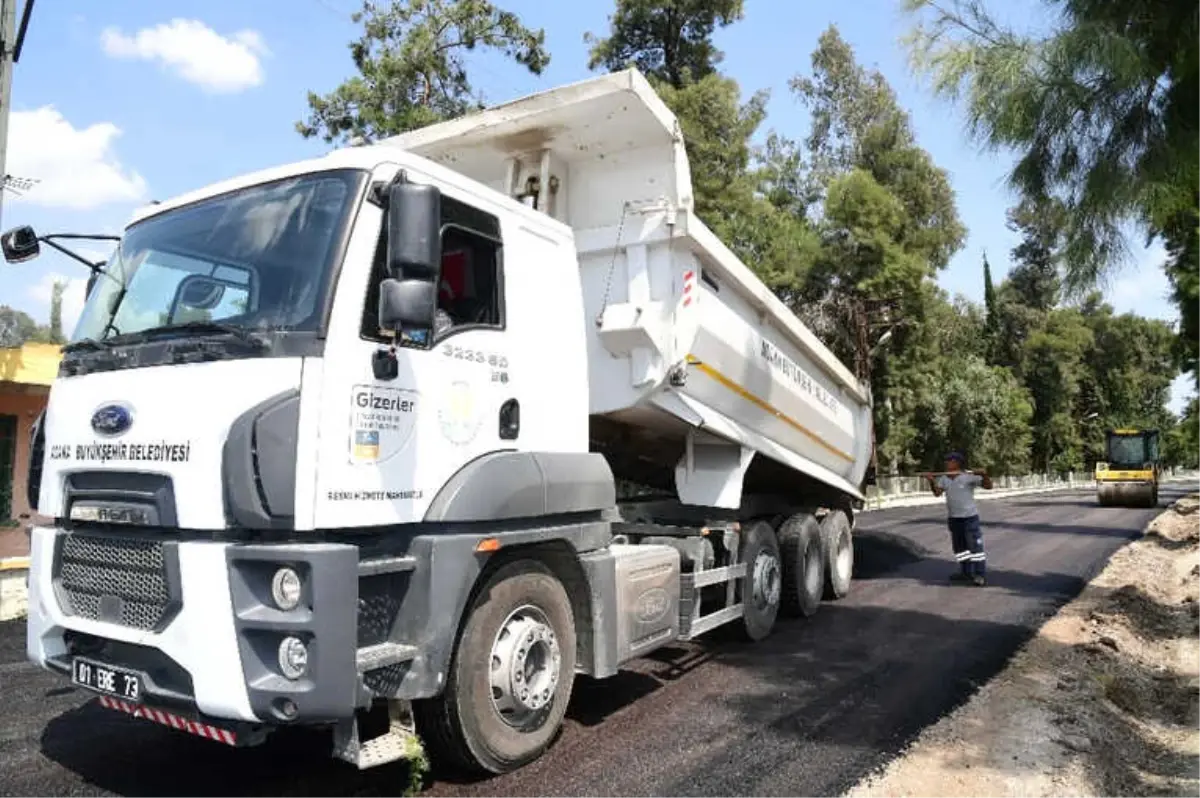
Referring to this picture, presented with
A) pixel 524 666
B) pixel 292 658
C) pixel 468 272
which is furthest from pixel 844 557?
pixel 292 658

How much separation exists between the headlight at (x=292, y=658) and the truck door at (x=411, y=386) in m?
0.42

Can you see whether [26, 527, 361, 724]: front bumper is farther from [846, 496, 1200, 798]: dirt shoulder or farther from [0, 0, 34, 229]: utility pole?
[0, 0, 34, 229]: utility pole

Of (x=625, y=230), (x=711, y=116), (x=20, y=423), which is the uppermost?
(x=711, y=116)

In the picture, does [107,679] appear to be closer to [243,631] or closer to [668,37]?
[243,631]

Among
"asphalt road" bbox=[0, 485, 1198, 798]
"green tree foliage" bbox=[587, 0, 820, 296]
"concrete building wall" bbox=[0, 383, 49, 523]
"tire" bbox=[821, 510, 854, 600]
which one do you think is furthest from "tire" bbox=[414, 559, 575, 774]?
"green tree foliage" bbox=[587, 0, 820, 296]

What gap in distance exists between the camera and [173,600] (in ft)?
10.7

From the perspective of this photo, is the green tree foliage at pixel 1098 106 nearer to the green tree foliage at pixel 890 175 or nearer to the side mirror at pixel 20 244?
the green tree foliage at pixel 890 175

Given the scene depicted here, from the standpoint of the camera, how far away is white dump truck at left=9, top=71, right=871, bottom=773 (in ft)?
10.4

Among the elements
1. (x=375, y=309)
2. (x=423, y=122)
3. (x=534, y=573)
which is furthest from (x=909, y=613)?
(x=423, y=122)

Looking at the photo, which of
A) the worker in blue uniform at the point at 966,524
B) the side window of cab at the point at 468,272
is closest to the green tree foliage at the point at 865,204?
the worker in blue uniform at the point at 966,524

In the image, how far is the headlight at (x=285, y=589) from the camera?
3146mm

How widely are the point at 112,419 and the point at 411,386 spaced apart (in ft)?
3.88

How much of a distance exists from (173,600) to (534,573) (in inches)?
64.6

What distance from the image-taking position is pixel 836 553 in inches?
357
